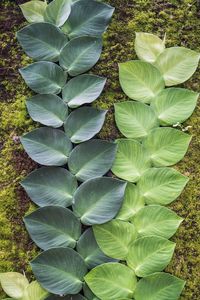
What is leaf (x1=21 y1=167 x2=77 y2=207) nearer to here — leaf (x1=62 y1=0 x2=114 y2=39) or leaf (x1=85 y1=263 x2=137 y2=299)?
leaf (x1=85 y1=263 x2=137 y2=299)

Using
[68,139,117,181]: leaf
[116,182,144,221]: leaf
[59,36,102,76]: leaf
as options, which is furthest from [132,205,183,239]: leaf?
[59,36,102,76]: leaf

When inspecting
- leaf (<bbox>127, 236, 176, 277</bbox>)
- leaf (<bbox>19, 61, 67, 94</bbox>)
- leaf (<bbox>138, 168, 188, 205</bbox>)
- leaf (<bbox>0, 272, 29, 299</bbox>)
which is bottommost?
leaf (<bbox>0, 272, 29, 299</bbox>)

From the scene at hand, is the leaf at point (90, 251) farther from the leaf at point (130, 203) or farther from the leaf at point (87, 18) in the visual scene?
the leaf at point (87, 18)

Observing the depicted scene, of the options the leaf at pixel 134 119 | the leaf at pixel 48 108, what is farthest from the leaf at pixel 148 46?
the leaf at pixel 48 108

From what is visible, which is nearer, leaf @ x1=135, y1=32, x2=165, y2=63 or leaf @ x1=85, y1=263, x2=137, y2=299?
leaf @ x1=85, y1=263, x2=137, y2=299

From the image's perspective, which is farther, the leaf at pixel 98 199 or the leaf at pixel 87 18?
the leaf at pixel 87 18

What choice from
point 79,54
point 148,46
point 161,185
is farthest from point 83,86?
point 161,185

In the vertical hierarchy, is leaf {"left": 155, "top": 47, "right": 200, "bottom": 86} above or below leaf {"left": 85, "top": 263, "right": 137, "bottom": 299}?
above
